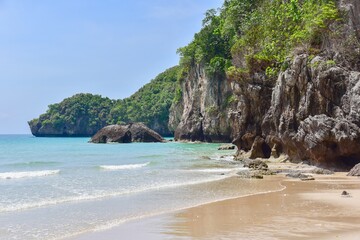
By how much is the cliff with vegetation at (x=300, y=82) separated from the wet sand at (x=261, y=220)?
8.53 meters

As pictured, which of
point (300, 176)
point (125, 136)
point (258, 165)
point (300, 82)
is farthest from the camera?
point (125, 136)

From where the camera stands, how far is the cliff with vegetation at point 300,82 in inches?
934

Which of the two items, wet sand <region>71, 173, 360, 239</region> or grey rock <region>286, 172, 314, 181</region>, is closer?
wet sand <region>71, 173, 360, 239</region>

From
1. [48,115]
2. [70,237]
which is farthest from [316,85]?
[48,115]

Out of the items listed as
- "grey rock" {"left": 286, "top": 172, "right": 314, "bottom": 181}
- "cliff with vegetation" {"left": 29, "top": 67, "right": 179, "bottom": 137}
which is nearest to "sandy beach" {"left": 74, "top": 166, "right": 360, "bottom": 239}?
"grey rock" {"left": 286, "top": 172, "right": 314, "bottom": 181}

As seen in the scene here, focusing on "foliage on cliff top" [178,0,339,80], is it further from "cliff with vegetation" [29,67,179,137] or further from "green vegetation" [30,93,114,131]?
"green vegetation" [30,93,114,131]

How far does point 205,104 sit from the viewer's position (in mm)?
74875

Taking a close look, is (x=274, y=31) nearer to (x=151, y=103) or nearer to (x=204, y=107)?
(x=204, y=107)

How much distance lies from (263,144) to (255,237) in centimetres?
2528

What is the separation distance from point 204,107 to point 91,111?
7144 cm

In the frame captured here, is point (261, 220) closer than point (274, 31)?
Yes

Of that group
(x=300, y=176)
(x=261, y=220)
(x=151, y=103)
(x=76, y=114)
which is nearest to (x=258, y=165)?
(x=300, y=176)

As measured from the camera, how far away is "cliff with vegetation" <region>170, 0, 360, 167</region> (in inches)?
934

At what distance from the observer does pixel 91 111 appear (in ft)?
455
